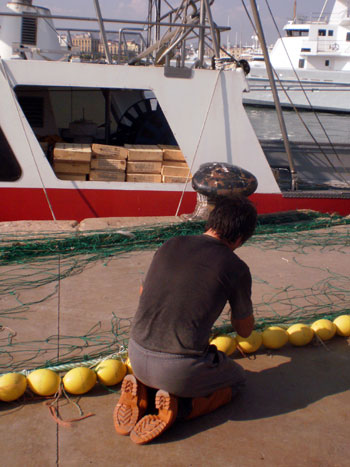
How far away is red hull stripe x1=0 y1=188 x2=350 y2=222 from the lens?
254 inches

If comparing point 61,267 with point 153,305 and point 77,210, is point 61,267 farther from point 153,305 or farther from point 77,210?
point 153,305

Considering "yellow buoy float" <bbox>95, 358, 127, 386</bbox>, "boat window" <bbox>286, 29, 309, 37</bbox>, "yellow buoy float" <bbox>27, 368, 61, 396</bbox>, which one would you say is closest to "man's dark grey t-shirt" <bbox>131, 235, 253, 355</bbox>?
"yellow buoy float" <bbox>95, 358, 127, 386</bbox>

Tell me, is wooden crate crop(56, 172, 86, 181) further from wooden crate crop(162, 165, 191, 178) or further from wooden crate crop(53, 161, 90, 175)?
wooden crate crop(162, 165, 191, 178)

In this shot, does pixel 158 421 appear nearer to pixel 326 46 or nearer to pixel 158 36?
pixel 158 36

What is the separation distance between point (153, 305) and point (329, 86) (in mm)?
27193

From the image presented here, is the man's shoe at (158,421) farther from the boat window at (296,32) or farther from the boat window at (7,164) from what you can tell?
the boat window at (296,32)

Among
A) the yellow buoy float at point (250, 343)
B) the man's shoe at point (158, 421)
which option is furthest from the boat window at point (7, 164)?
the man's shoe at point (158, 421)

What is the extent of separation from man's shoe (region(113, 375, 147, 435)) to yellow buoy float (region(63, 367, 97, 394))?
350 millimetres

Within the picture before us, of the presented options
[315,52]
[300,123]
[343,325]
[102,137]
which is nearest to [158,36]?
[102,137]

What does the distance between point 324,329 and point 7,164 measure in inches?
176

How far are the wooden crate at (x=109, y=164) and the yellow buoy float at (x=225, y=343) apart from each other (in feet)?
12.3

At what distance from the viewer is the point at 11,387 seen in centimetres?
283

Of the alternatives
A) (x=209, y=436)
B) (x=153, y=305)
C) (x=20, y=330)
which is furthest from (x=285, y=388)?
(x=20, y=330)

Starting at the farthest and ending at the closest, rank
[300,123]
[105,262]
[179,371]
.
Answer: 1. [300,123]
2. [105,262]
3. [179,371]
